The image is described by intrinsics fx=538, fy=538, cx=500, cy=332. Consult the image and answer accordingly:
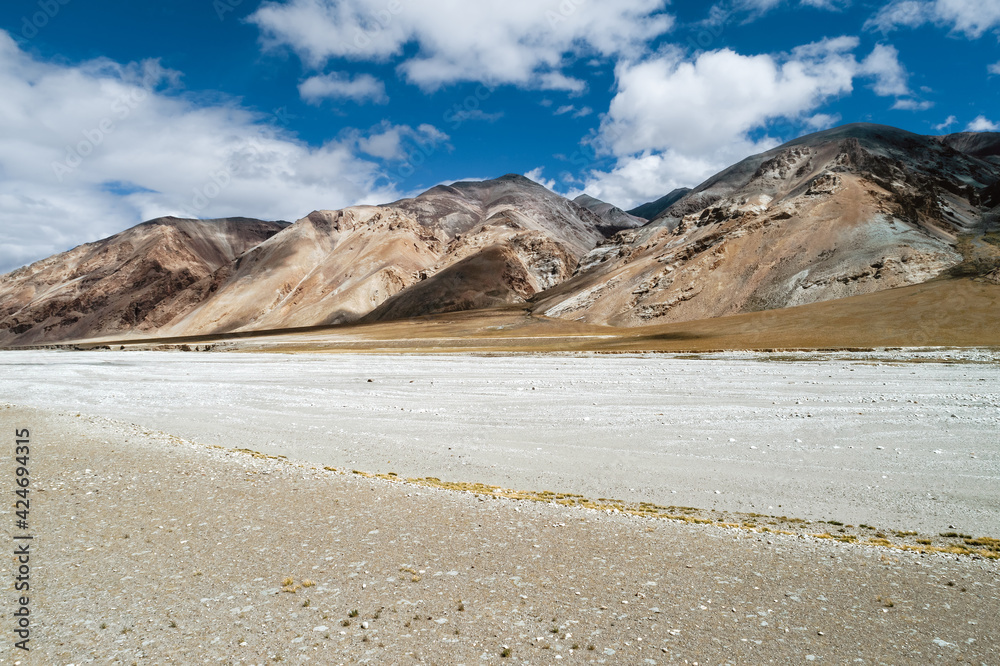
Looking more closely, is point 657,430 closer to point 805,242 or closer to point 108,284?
point 805,242

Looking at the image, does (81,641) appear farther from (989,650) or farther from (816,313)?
(816,313)

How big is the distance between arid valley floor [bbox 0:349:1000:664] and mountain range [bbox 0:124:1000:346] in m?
68.6

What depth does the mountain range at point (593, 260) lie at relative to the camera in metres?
78.1

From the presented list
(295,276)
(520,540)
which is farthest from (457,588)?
(295,276)

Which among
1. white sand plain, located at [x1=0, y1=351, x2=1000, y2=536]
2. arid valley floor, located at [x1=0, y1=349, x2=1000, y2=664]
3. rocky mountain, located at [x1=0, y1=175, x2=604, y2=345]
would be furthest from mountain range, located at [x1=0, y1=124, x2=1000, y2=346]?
arid valley floor, located at [x1=0, y1=349, x2=1000, y2=664]

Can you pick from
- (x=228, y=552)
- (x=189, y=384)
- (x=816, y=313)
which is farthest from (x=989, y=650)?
(x=816, y=313)

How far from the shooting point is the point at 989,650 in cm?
443

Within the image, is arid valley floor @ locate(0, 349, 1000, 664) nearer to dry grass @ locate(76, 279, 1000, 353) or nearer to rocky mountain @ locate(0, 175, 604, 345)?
dry grass @ locate(76, 279, 1000, 353)

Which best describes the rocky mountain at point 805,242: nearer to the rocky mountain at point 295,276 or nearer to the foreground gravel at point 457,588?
the rocky mountain at point 295,276

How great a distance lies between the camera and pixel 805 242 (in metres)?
81.3

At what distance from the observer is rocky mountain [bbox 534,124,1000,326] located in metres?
73.6

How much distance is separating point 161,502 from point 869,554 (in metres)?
9.67

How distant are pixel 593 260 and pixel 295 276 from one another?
275 feet

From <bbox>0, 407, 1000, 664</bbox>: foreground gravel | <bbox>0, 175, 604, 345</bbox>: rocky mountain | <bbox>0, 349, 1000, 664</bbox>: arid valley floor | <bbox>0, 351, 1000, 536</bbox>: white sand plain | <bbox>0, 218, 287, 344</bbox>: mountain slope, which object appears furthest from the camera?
<bbox>0, 218, 287, 344</bbox>: mountain slope
